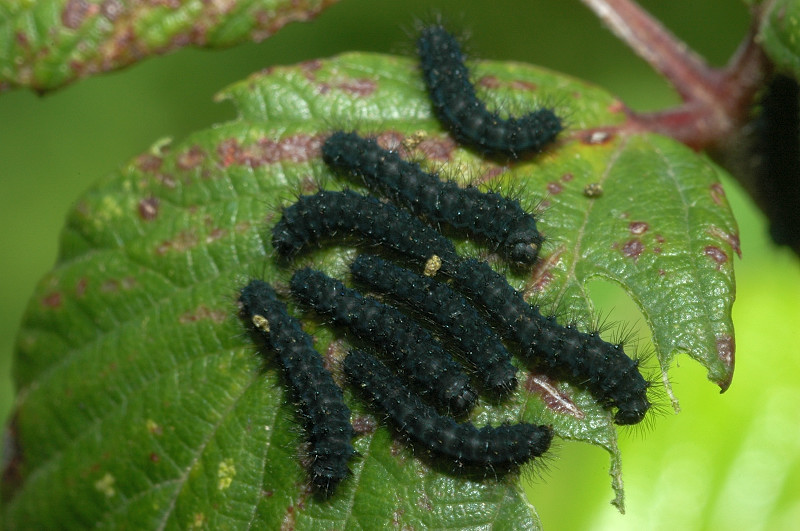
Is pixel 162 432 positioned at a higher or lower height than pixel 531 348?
lower

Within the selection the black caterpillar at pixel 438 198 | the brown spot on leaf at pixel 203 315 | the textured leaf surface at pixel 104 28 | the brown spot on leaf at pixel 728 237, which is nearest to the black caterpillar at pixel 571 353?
the black caterpillar at pixel 438 198

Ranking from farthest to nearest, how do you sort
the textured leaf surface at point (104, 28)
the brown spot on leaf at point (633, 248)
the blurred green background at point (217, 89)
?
the blurred green background at point (217, 89), the textured leaf surface at point (104, 28), the brown spot on leaf at point (633, 248)

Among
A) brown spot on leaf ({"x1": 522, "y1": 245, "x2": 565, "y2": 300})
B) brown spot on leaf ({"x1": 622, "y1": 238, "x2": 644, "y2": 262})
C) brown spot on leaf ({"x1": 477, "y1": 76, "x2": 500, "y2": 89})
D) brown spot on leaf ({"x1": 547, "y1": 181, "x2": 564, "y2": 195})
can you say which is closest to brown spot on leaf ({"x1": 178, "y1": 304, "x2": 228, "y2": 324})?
brown spot on leaf ({"x1": 522, "y1": 245, "x2": 565, "y2": 300})

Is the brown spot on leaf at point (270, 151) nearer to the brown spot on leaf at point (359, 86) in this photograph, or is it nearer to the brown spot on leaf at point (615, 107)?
the brown spot on leaf at point (359, 86)

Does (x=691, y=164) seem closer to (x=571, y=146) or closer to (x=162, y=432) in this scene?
(x=571, y=146)

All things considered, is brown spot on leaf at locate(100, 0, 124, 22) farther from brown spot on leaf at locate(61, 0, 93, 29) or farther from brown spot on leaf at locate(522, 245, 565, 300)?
brown spot on leaf at locate(522, 245, 565, 300)

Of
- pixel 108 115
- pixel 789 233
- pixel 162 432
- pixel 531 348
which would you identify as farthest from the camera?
pixel 108 115

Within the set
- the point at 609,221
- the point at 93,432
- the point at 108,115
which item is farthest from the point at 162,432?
the point at 108,115
